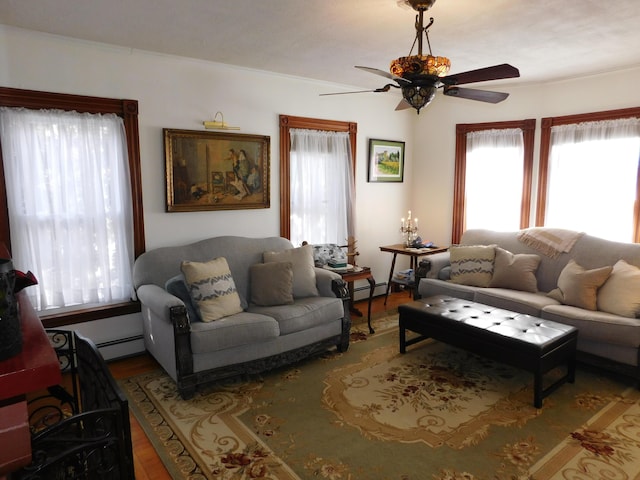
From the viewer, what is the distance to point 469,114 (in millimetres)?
5430

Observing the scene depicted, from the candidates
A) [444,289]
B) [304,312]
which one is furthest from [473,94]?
[444,289]

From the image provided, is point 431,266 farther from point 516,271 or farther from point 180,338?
point 180,338

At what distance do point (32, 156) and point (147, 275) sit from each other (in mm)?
1241

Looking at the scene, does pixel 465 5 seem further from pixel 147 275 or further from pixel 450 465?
pixel 147 275

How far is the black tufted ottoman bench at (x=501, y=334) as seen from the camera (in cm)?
296

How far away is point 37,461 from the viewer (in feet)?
3.60

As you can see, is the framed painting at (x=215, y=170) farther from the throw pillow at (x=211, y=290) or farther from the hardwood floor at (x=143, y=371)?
the hardwood floor at (x=143, y=371)

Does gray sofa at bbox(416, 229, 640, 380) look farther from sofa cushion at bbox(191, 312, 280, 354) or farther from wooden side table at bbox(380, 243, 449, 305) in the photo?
sofa cushion at bbox(191, 312, 280, 354)

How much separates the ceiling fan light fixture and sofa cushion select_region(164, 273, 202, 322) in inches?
87.8

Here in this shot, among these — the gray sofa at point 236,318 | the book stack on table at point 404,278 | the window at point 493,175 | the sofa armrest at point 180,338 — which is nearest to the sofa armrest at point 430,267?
the book stack on table at point 404,278

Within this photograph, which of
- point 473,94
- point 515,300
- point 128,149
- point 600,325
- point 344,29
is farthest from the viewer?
point 515,300

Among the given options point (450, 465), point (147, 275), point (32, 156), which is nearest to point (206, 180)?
point (147, 275)

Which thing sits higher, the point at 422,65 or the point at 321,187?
the point at 422,65

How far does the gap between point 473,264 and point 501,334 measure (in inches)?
58.2
